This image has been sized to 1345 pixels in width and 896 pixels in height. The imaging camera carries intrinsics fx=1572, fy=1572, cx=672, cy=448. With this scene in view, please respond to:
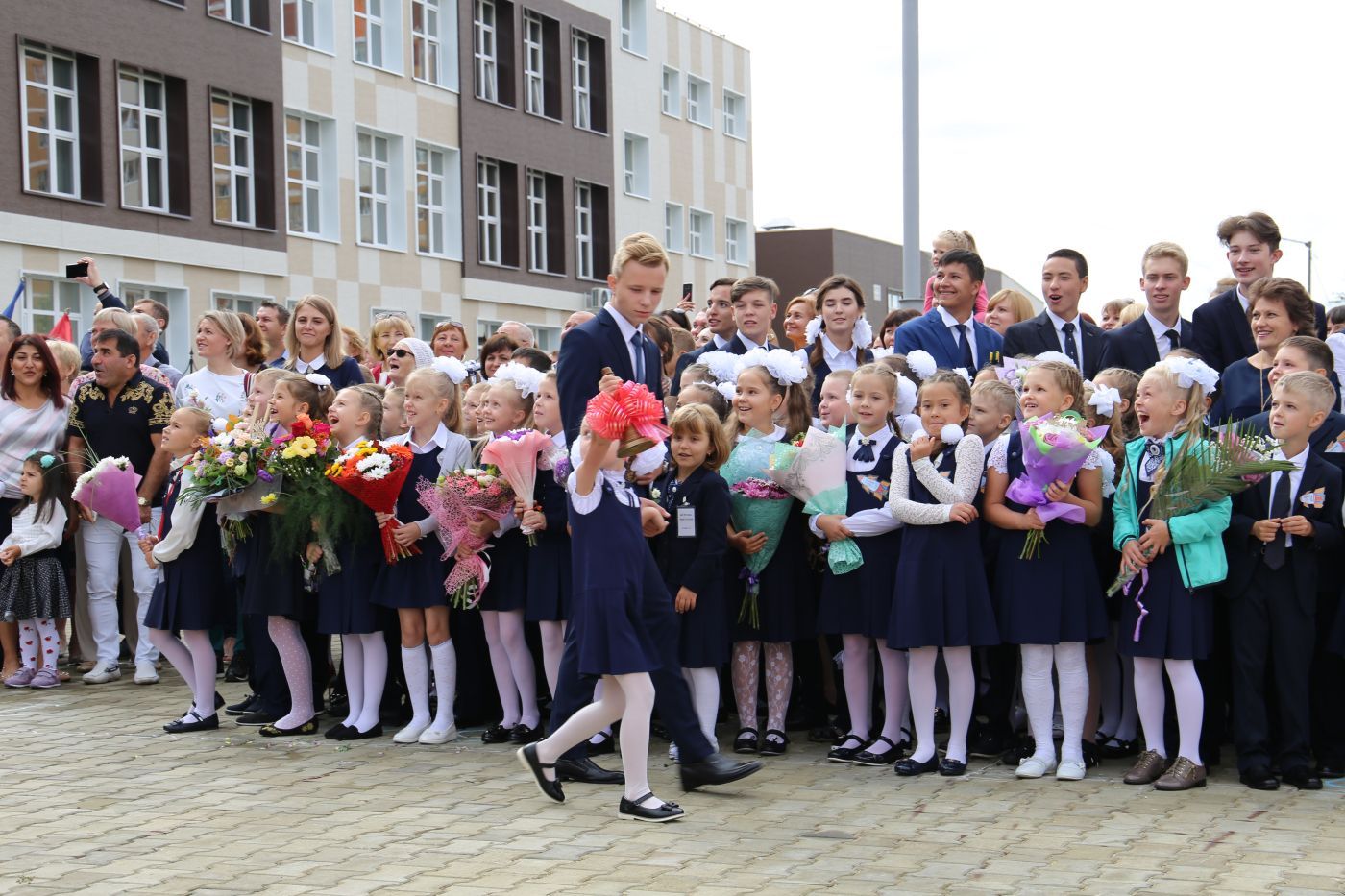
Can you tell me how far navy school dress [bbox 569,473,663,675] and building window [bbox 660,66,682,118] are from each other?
126 ft

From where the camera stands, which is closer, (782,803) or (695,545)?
(782,803)

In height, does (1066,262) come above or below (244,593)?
above

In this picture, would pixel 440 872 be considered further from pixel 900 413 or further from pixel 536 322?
pixel 536 322

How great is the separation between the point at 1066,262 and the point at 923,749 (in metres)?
3.00

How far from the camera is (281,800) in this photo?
685cm

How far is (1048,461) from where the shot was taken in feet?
23.4

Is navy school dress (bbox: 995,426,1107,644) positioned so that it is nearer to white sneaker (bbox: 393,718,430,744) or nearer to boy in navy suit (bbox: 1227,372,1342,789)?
boy in navy suit (bbox: 1227,372,1342,789)

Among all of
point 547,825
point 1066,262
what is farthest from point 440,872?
point 1066,262

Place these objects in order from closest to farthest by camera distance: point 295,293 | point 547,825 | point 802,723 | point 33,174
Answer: point 547,825, point 802,723, point 33,174, point 295,293

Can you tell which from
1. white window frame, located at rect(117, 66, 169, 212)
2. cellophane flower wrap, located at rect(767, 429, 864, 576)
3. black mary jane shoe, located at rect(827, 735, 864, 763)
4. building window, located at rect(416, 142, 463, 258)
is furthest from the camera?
building window, located at rect(416, 142, 463, 258)

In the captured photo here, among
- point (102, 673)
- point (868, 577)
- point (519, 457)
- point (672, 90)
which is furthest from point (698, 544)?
point (672, 90)

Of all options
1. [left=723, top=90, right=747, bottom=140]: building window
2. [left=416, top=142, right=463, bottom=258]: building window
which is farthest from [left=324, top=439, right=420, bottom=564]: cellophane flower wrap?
[left=723, top=90, right=747, bottom=140]: building window

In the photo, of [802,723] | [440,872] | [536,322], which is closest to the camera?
[440,872]

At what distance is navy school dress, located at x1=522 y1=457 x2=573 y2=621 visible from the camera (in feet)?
26.1
